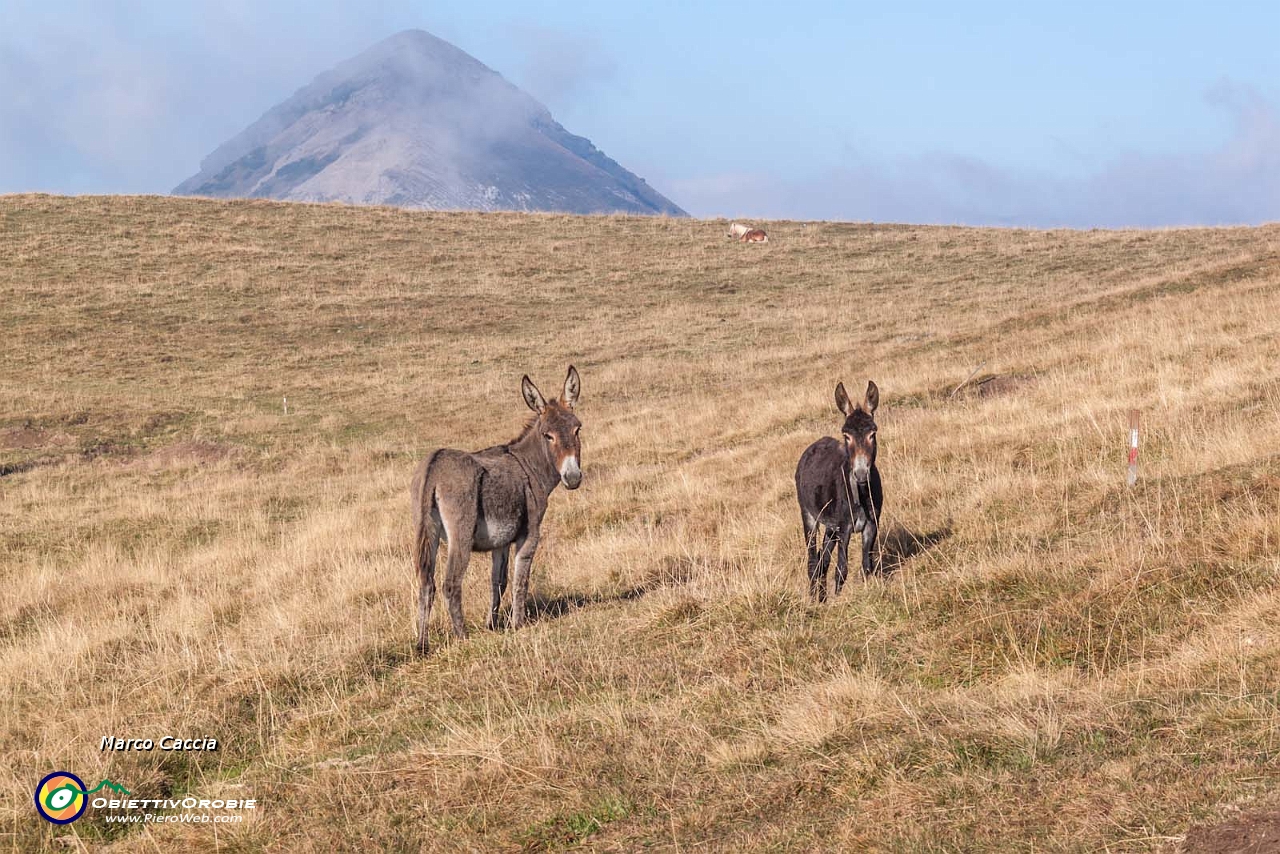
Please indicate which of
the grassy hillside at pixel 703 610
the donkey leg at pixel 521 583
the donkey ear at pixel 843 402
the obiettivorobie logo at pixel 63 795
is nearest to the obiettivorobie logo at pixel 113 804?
the obiettivorobie logo at pixel 63 795

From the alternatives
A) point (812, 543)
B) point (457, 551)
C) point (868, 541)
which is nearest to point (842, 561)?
point (868, 541)

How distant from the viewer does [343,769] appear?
6.49 metres

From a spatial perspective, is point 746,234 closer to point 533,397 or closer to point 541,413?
point 541,413

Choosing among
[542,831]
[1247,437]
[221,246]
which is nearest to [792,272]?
[221,246]

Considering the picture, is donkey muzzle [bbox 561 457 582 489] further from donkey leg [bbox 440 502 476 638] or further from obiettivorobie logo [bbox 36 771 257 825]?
obiettivorobie logo [bbox 36 771 257 825]

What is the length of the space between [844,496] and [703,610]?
82.6 inches

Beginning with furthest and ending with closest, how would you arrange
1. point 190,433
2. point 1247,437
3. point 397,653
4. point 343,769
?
point 190,433 → point 1247,437 → point 397,653 → point 343,769

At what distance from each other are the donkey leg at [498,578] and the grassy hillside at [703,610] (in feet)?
1.39

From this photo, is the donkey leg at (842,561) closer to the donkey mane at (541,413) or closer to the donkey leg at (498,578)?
the donkey mane at (541,413)

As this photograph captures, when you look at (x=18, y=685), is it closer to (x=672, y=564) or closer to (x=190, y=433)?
(x=672, y=564)

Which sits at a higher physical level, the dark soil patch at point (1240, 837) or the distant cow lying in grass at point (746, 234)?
the distant cow lying in grass at point (746, 234)

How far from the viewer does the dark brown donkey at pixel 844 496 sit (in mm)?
9711

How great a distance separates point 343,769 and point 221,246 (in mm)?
50983

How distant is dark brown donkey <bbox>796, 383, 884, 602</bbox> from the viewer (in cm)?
971
